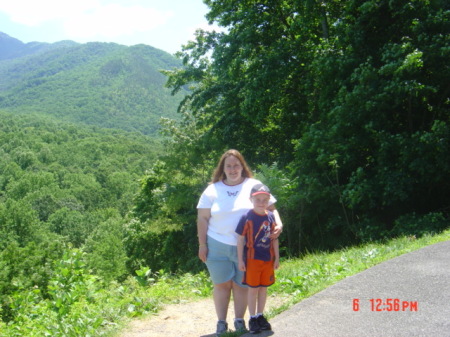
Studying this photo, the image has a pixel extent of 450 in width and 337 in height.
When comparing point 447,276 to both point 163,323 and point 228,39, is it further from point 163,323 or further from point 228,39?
point 228,39

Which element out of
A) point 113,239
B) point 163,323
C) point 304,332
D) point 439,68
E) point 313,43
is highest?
point 313,43

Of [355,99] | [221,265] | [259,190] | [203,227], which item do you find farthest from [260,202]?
[355,99]

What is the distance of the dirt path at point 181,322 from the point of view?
16.8ft

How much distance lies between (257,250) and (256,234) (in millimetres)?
145

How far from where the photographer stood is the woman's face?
444cm

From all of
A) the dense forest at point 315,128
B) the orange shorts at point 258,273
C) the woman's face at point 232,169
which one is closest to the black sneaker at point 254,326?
the orange shorts at point 258,273

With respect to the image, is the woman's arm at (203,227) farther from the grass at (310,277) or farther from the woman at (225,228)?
the grass at (310,277)

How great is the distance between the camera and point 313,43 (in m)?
14.0

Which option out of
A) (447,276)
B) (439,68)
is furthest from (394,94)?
(447,276)

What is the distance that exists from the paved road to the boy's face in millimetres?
1071

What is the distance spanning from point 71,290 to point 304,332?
358 centimetres

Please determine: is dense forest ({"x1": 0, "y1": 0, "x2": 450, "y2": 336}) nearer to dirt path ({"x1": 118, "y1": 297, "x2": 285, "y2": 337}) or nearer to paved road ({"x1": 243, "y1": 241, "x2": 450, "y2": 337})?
dirt path ({"x1": 118, "y1": 297, "x2": 285, "y2": 337})

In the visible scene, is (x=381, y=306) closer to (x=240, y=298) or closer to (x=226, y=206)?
(x=240, y=298)

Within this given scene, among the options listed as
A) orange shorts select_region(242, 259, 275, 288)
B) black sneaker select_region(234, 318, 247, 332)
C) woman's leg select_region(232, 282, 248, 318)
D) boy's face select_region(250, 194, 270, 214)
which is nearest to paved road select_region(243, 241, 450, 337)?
black sneaker select_region(234, 318, 247, 332)
